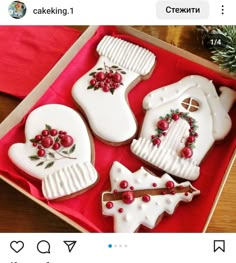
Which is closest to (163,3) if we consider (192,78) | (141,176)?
(192,78)

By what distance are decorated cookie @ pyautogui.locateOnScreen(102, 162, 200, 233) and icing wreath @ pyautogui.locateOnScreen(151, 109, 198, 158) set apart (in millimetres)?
50

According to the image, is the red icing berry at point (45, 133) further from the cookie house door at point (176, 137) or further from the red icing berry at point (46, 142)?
the cookie house door at point (176, 137)

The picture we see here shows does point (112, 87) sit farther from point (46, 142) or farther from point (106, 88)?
point (46, 142)

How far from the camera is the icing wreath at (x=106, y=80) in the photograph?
770mm

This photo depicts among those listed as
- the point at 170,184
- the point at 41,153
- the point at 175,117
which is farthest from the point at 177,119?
the point at 41,153

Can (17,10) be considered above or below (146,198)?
above

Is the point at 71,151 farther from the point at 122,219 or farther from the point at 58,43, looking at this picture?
the point at 58,43

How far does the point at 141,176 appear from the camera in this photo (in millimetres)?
681

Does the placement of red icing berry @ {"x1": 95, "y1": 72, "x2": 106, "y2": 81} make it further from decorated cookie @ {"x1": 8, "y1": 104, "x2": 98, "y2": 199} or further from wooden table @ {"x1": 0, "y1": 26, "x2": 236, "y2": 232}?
wooden table @ {"x1": 0, "y1": 26, "x2": 236, "y2": 232}

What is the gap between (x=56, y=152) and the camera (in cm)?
71

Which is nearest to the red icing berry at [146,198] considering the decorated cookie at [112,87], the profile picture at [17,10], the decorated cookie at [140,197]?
the decorated cookie at [140,197]

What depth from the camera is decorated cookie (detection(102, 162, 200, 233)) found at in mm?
651
